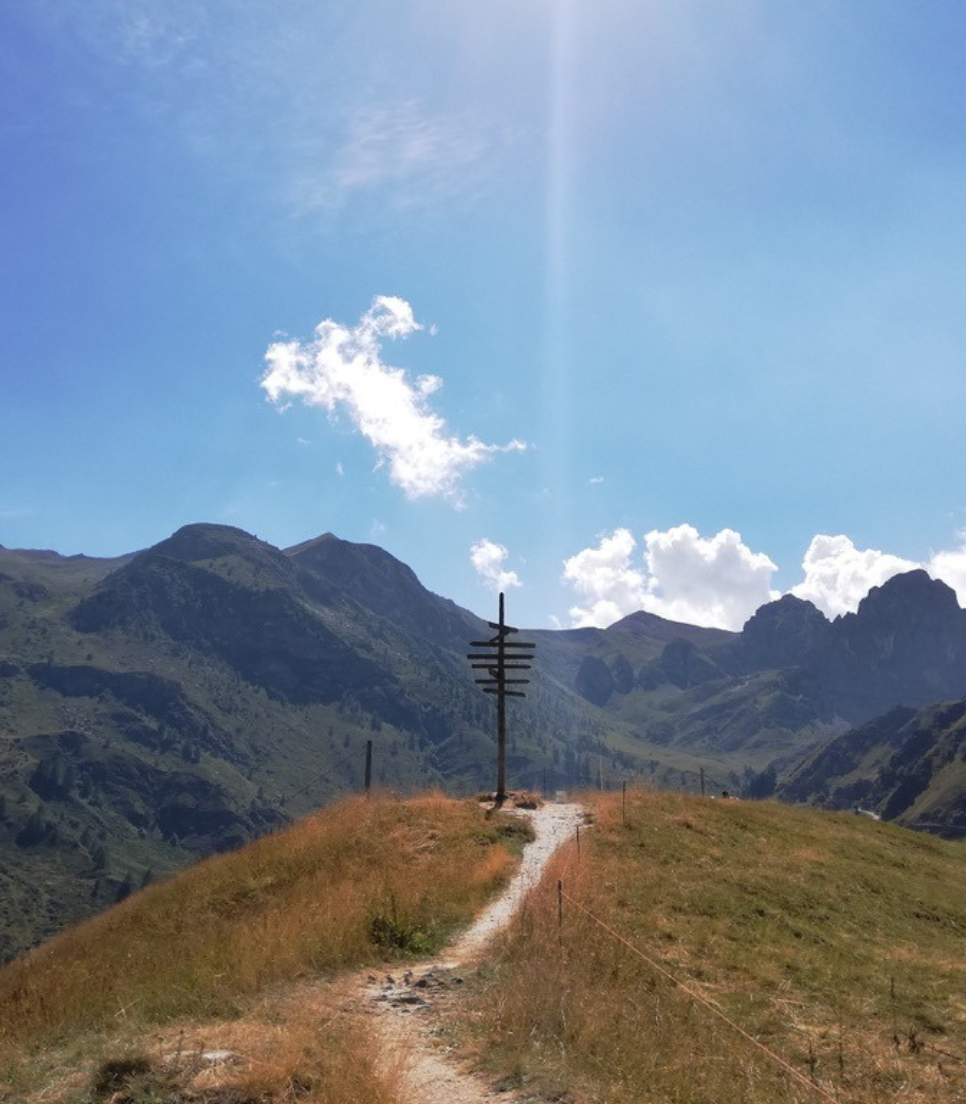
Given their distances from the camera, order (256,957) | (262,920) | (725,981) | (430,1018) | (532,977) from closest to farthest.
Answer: (430,1018) < (532,977) < (256,957) < (725,981) < (262,920)

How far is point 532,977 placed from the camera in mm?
13055

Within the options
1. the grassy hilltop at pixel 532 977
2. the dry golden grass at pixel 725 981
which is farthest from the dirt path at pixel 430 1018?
the dry golden grass at pixel 725 981

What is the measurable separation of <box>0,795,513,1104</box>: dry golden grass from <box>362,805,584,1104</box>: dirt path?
57 centimetres

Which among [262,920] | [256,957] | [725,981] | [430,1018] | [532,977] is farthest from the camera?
[262,920]

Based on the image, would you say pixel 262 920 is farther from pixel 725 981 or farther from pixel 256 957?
pixel 725 981

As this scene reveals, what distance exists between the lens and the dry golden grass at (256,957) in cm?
953

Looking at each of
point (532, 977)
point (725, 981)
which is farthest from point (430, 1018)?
point (725, 981)

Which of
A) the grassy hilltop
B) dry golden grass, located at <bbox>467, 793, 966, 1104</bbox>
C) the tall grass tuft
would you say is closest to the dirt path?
the grassy hilltop

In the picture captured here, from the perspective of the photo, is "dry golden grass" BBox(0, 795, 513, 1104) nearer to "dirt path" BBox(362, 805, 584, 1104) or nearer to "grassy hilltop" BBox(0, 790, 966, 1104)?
"grassy hilltop" BBox(0, 790, 966, 1104)

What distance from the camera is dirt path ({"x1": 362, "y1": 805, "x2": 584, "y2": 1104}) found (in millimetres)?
9703

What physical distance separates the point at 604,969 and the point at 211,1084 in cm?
754

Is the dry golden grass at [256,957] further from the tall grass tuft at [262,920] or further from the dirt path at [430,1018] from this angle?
the dirt path at [430,1018]

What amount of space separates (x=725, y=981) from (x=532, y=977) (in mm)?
4426

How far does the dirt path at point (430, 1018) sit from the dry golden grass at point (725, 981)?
0.54 metres
